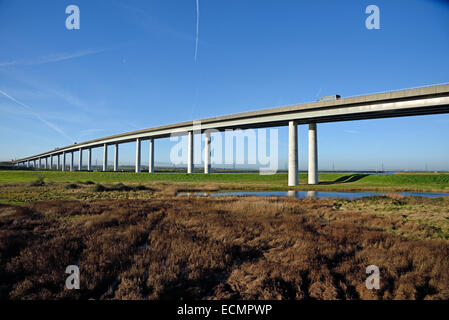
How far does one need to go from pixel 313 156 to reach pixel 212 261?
122ft

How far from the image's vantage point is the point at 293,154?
37281mm

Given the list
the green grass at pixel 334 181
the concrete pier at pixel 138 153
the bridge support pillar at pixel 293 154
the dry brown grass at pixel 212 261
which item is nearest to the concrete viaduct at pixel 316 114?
the bridge support pillar at pixel 293 154

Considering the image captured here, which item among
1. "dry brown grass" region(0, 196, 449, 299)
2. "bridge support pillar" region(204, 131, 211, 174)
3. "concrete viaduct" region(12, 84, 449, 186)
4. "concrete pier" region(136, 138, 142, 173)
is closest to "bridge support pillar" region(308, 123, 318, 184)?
"concrete viaduct" region(12, 84, 449, 186)

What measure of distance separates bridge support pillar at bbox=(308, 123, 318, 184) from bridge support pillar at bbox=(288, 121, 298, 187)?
10.9ft

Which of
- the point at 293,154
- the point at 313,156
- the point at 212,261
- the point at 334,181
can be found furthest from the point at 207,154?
the point at 212,261

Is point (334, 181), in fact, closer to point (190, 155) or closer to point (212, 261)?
point (190, 155)

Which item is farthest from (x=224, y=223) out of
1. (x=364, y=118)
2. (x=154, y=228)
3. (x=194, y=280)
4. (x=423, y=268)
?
(x=364, y=118)

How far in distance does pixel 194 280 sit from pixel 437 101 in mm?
37272

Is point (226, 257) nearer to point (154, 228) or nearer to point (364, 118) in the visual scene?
A: point (154, 228)

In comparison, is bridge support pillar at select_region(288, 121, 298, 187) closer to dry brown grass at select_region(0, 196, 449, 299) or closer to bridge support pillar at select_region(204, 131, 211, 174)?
bridge support pillar at select_region(204, 131, 211, 174)

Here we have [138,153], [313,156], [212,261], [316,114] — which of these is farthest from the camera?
A: [138,153]

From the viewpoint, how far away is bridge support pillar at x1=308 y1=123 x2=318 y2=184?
38469 mm

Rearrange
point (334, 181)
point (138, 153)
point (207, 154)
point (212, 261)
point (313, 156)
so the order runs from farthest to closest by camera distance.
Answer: point (138, 153), point (207, 154), point (334, 181), point (313, 156), point (212, 261)
